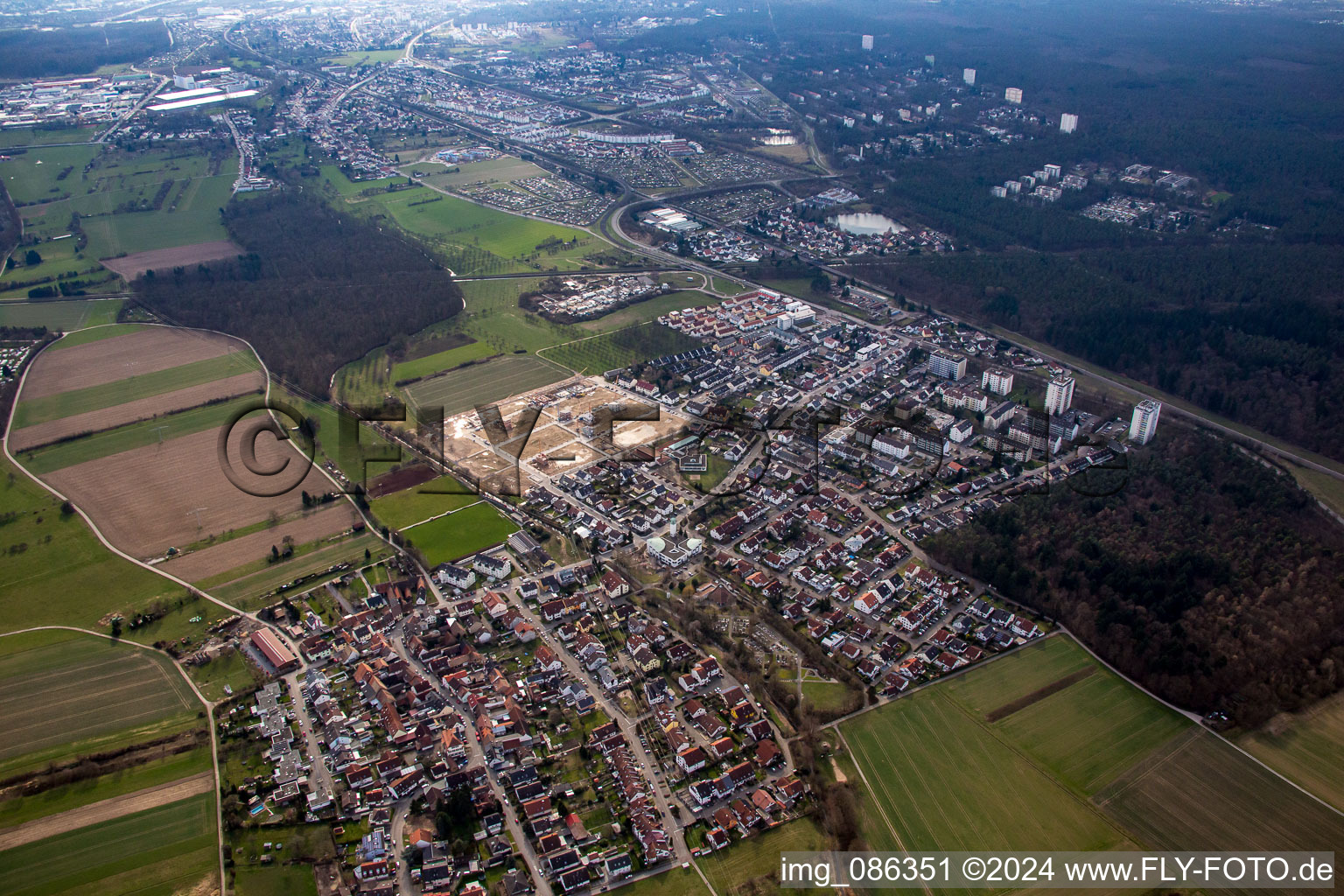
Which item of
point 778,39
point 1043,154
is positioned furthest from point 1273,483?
point 778,39

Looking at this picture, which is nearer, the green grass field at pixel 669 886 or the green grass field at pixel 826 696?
the green grass field at pixel 669 886

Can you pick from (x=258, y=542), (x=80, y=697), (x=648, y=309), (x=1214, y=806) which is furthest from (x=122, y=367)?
(x=1214, y=806)

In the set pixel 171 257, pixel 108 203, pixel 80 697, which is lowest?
pixel 80 697

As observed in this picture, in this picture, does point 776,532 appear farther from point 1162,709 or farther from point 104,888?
point 104,888

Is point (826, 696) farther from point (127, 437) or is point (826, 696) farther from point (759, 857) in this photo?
point (127, 437)

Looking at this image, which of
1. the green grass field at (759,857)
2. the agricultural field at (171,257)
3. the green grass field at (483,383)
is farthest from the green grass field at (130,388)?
the green grass field at (759,857)

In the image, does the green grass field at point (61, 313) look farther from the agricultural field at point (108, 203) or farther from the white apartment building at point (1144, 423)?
the white apartment building at point (1144, 423)

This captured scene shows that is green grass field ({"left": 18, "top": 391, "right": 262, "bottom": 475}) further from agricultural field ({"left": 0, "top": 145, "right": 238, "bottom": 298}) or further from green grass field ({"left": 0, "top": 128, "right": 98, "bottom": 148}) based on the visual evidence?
green grass field ({"left": 0, "top": 128, "right": 98, "bottom": 148})
